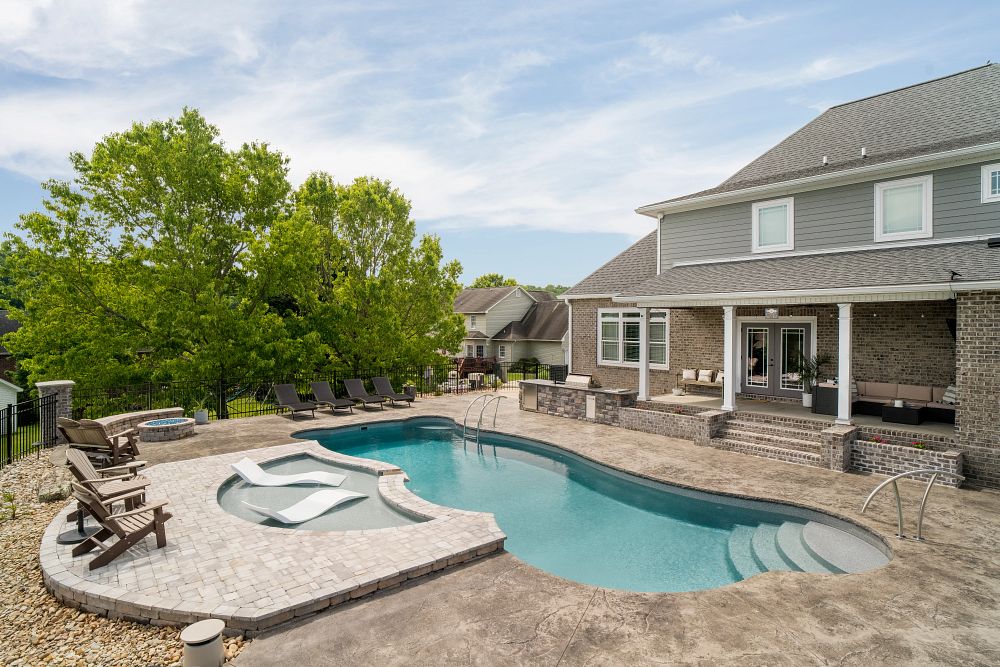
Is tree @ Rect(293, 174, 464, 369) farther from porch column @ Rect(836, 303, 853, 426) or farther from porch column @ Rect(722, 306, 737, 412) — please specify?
porch column @ Rect(836, 303, 853, 426)

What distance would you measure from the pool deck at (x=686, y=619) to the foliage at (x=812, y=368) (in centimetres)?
674

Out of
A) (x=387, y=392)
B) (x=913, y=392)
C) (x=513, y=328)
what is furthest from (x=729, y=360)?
(x=513, y=328)

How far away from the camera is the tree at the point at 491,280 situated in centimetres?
8225

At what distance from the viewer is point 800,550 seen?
7.08 m

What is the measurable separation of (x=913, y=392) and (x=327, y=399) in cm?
1629

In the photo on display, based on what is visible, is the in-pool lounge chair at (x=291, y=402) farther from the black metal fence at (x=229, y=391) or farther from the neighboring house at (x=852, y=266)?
the neighboring house at (x=852, y=266)

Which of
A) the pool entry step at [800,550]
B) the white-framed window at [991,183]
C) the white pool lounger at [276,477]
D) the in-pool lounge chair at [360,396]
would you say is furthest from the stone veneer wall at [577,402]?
the white-framed window at [991,183]

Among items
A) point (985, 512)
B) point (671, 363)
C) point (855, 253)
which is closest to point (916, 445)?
point (985, 512)

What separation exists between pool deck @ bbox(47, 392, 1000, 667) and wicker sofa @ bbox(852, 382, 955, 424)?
4.70 m

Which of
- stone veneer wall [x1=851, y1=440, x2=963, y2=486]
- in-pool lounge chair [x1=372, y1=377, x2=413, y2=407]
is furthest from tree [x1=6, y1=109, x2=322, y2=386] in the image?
stone veneer wall [x1=851, y1=440, x2=963, y2=486]

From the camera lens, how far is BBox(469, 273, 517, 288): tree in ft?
270

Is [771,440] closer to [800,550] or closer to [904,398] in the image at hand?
[904,398]

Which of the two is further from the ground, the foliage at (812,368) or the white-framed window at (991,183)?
the white-framed window at (991,183)

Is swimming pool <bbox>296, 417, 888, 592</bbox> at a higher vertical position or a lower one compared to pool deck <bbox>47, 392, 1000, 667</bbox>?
lower
